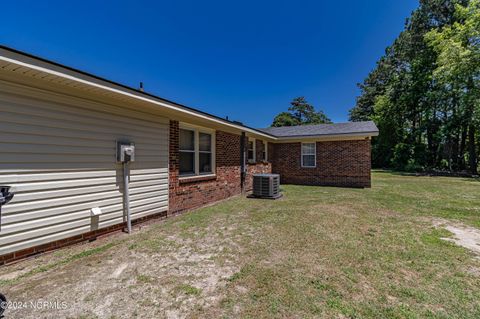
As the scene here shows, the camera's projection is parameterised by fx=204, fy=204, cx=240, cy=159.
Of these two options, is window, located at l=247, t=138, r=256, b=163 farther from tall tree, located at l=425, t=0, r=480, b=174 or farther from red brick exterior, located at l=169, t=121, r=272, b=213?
tall tree, located at l=425, t=0, r=480, b=174

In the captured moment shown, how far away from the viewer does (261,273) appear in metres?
2.60

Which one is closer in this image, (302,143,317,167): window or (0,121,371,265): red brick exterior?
(0,121,371,265): red brick exterior

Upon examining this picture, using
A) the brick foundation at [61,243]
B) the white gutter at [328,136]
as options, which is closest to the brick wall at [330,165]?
the white gutter at [328,136]

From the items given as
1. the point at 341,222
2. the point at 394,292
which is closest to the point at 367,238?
the point at 341,222

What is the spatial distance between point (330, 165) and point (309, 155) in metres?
1.21

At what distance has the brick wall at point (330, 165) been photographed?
1017 centimetres

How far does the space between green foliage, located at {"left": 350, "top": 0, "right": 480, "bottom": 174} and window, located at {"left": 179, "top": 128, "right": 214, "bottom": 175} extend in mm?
19871

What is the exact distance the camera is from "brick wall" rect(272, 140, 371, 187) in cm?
1017

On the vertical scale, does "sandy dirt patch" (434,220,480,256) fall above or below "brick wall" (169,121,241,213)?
below

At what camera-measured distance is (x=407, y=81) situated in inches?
839

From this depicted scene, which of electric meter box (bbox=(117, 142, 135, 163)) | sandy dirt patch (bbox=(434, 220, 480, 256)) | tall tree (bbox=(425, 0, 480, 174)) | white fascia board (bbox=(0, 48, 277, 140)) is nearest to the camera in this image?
white fascia board (bbox=(0, 48, 277, 140))

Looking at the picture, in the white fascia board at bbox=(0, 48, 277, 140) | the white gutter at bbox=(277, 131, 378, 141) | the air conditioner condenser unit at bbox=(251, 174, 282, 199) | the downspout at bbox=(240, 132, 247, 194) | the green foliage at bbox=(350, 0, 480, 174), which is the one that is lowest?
the air conditioner condenser unit at bbox=(251, 174, 282, 199)

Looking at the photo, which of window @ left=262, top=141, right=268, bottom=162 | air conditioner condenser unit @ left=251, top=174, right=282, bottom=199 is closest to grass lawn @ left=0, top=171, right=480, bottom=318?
air conditioner condenser unit @ left=251, top=174, right=282, bottom=199

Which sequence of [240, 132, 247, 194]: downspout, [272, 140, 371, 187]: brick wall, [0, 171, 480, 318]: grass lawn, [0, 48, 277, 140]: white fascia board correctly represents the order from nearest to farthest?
[0, 171, 480, 318]: grass lawn → [0, 48, 277, 140]: white fascia board → [240, 132, 247, 194]: downspout → [272, 140, 371, 187]: brick wall
